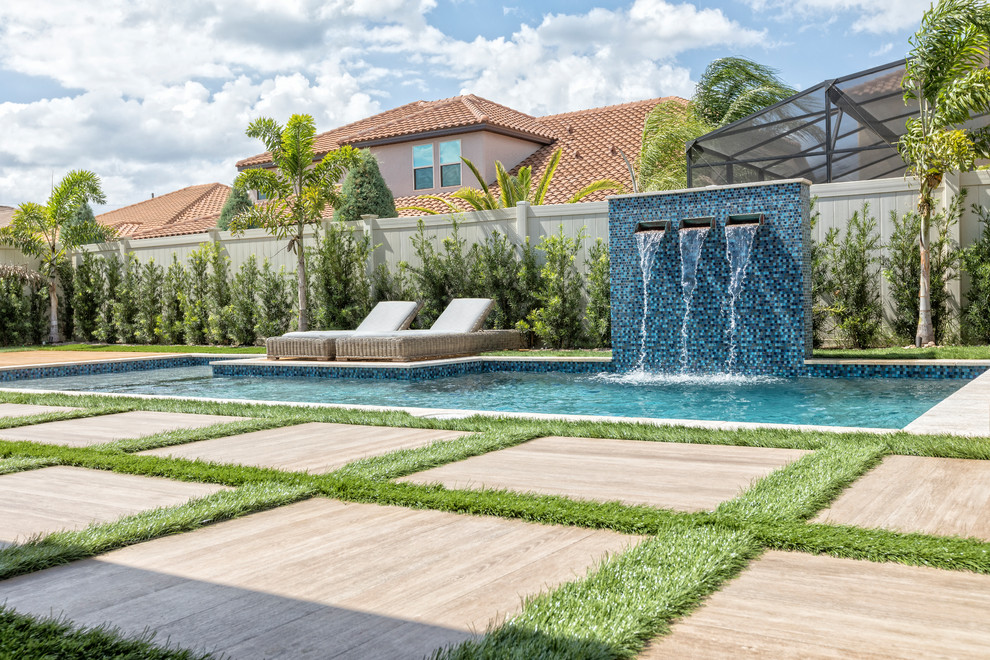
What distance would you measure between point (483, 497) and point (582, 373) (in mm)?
7596

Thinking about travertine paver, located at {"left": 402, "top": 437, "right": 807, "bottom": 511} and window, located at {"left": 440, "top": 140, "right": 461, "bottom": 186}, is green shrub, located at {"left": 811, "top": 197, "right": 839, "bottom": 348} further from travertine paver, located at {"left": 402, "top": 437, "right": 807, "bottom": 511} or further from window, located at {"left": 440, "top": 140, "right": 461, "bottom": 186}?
window, located at {"left": 440, "top": 140, "right": 461, "bottom": 186}

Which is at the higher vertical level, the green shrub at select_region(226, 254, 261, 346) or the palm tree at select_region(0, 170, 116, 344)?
the palm tree at select_region(0, 170, 116, 344)

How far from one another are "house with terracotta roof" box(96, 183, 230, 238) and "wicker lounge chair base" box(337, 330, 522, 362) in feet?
59.2

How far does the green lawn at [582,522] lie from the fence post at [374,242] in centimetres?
986

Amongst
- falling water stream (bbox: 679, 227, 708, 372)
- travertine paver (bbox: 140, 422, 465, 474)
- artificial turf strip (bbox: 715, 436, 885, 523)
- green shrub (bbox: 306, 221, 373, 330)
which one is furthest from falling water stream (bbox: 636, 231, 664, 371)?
artificial turf strip (bbox: 715, 436, 885, 523)

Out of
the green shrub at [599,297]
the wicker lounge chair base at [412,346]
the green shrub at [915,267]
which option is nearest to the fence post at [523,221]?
the green shrub at [599,297]

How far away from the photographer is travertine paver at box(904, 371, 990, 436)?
15.0 feet

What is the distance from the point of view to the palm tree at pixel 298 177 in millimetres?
14859

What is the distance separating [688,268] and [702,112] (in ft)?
33.5

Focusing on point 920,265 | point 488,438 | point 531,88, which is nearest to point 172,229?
point 531,88

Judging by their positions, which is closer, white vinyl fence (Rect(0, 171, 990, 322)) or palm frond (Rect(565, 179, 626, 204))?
white vinyl fence (Rect(0, 171, 990, 322))

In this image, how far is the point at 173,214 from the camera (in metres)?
34.0

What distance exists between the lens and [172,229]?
29062mm

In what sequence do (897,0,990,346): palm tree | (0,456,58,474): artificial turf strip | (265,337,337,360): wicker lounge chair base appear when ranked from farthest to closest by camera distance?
(265,337,337,360): wicker lounge chair base
(897,0,990,346): palm tree
(0,456,58,474): artificial turf strip
